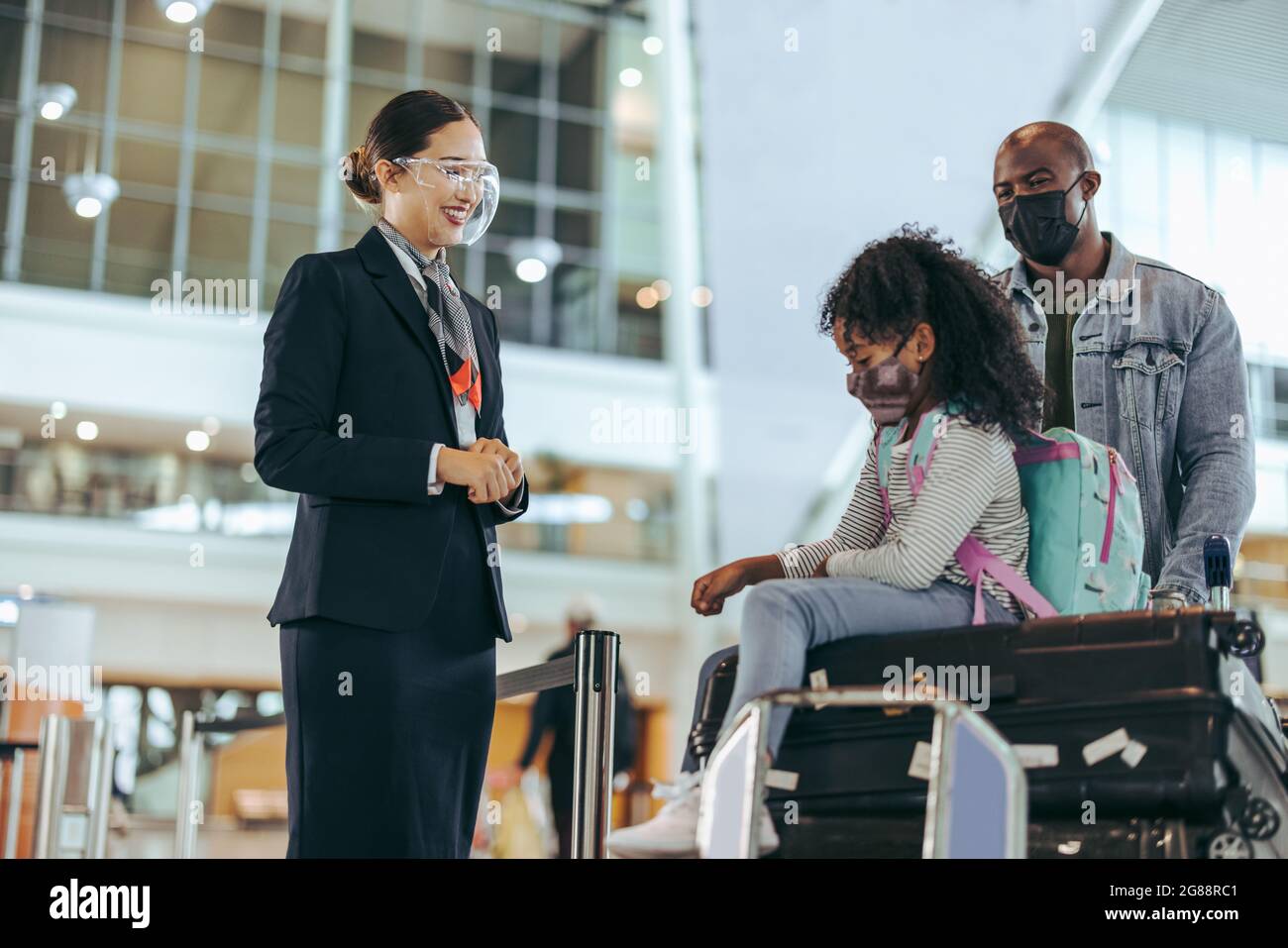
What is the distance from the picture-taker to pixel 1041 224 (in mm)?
2863

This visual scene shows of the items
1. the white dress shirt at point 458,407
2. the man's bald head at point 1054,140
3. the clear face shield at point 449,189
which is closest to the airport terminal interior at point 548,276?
the white dress shirt at point 458,407

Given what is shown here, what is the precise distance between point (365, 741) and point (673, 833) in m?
0.44

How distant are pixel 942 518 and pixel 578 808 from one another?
713mm

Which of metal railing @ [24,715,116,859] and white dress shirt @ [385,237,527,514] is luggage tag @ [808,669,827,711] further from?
metal railing @ [24,715,116,859]

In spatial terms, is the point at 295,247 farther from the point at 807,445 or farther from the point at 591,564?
the point at 807,445

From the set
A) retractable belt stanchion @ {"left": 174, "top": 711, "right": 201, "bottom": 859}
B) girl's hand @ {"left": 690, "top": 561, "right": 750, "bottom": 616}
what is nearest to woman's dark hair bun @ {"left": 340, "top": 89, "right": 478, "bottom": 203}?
girl's hand @ {"left": 690, "top": 561, "right": 750, "bottom": 616}

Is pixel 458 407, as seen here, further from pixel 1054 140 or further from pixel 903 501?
pixel 1054 140

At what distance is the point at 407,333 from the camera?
213 centimetres

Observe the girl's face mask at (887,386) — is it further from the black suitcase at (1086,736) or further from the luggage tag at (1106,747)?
the luggage tag at (1106,747)

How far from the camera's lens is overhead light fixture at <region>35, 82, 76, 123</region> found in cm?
1557

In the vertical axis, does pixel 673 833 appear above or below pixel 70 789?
above

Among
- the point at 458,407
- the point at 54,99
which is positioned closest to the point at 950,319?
the point at 458,407

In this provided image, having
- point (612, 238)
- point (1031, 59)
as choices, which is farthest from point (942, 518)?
point (612, 238)

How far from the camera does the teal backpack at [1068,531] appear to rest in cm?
230
